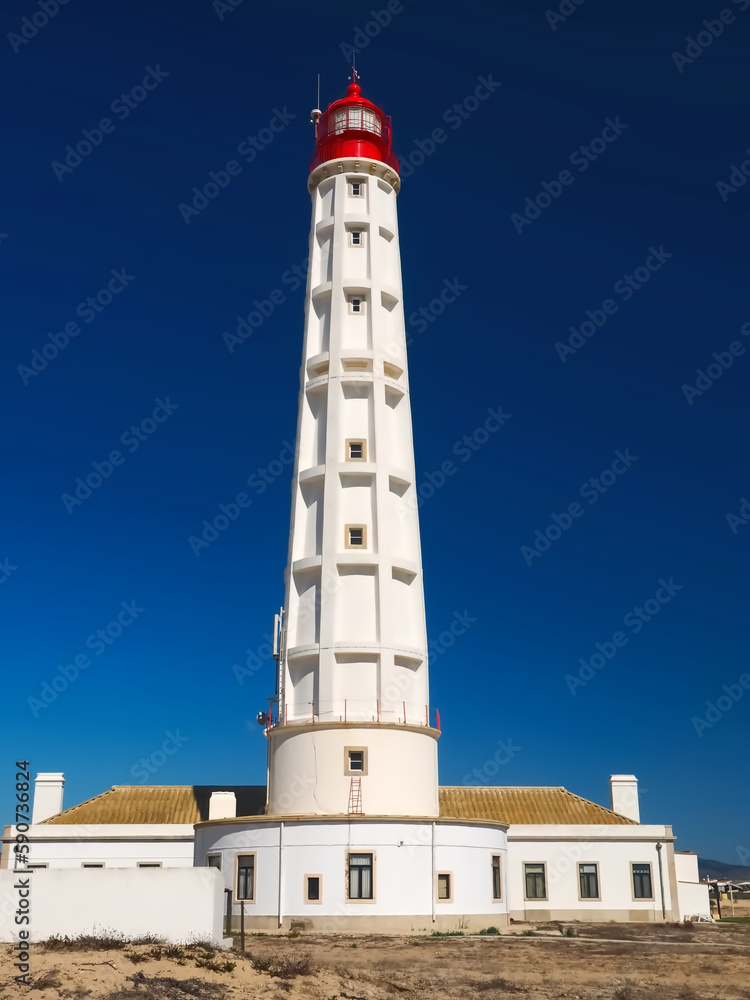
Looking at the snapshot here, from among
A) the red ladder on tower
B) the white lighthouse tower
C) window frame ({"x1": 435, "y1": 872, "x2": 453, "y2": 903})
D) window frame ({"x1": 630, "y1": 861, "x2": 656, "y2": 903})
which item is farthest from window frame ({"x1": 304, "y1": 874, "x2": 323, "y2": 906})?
window frame ({"x1": 630, "y1": 861, "x2": 656, "y2": 903})

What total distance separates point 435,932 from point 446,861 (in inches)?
83.1

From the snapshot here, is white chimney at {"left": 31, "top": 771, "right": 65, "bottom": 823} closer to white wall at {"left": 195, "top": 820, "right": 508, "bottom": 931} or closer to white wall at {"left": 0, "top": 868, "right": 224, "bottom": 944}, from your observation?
white wall at {"left": 195, "top": 820, "right": 508, "bottom": 931}

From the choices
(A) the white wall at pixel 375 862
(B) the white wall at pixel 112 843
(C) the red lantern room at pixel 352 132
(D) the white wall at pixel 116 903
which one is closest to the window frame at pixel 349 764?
(A) the white wall at pixel 375 862

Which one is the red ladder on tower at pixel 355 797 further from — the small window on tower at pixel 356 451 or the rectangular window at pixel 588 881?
the rectangular window at pixel 588 881

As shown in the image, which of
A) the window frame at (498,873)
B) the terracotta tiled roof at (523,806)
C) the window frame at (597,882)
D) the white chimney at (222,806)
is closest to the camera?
the window frame at (498,873)

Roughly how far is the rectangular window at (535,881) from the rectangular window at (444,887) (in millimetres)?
9068

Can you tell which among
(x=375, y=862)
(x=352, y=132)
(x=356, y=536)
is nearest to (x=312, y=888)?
(x=375, y=862)

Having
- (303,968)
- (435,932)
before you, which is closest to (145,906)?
(303,968)

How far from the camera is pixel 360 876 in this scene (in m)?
31.1

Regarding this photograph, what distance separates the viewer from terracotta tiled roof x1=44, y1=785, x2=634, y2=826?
138 feet

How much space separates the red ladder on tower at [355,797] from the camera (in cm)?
3297

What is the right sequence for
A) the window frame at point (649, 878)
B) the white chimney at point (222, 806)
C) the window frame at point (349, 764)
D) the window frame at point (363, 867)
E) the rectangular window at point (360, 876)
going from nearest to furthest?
1. the window frame at point (363, 867)
2. the rectangular window at point (360, 876)
3. the window frame at point (349, 764)
4. the white chimney at point (222, 806)
5. the window frame at point (649, 878)

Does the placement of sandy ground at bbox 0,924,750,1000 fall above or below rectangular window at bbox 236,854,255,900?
below

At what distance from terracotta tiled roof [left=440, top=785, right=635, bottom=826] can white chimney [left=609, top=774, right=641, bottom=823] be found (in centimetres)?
107
